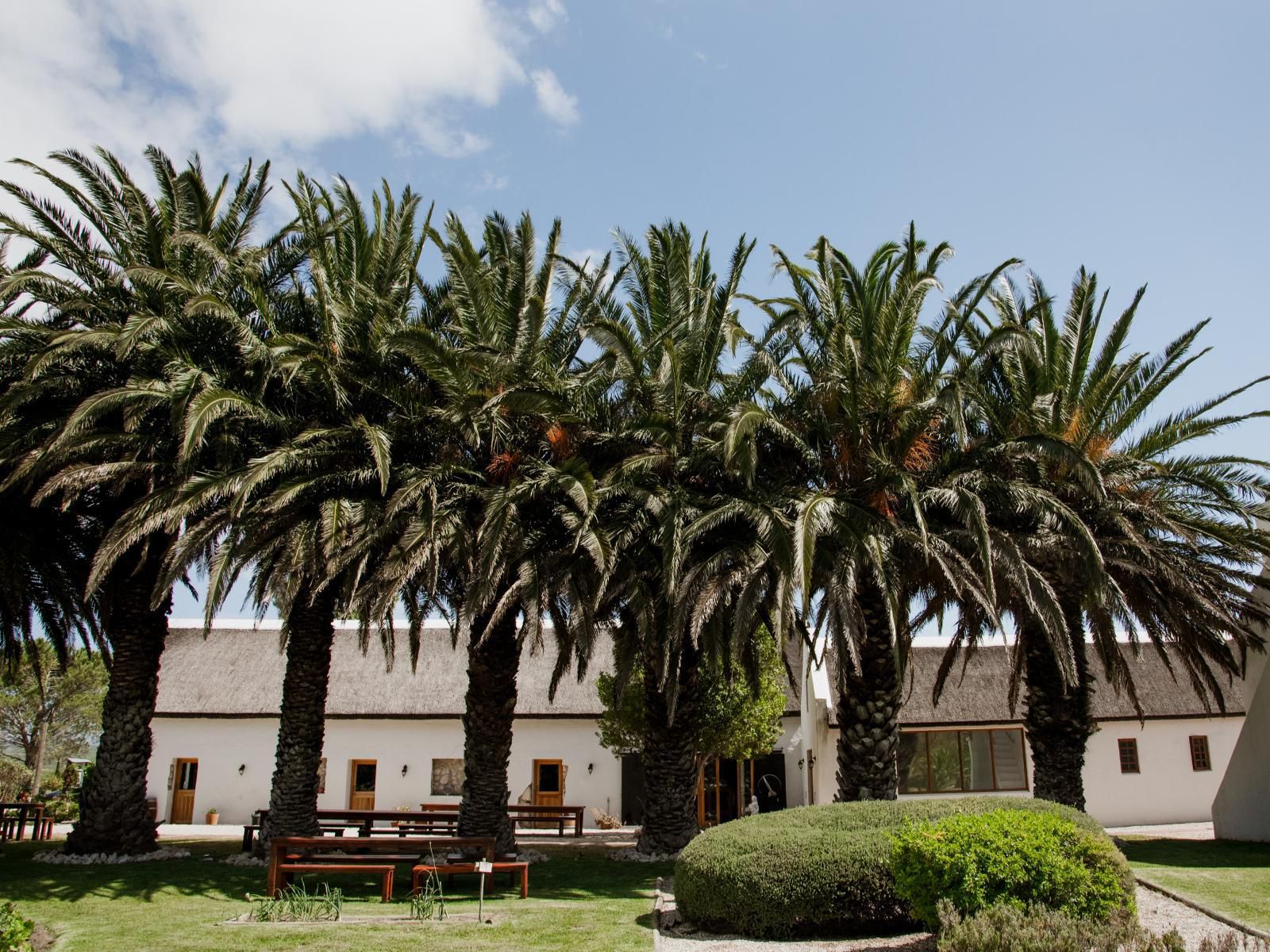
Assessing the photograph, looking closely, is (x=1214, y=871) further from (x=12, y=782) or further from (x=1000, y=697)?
(x=12, y=782)

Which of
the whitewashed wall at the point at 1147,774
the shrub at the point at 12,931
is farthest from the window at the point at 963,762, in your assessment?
the shrub at the point at 12,931

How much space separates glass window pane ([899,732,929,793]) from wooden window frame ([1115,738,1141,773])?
5212 mm

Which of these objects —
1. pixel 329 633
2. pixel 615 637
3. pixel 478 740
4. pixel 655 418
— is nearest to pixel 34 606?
pixel 329 633

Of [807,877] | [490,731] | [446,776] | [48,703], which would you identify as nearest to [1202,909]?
[807,877]

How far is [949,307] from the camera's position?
16.3 m

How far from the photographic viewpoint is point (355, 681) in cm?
3153

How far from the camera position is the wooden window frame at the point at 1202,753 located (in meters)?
28.3

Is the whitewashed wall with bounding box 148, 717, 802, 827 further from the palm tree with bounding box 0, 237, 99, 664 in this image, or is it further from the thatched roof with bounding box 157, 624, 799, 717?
the palm tree with bounding box 0, 237, 99, 664

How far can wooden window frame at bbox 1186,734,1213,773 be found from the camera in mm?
28266

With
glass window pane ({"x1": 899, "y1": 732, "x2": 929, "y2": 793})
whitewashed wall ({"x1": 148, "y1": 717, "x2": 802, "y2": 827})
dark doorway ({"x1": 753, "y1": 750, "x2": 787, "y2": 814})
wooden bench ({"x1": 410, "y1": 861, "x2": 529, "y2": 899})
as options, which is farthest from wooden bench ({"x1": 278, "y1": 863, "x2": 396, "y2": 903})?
glass window pane ({"x1": 899, "y1": 732, "x2": 929, "y2": 793})

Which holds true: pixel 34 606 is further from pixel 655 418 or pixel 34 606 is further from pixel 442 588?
pixel 655 418

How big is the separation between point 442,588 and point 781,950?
35.6ft

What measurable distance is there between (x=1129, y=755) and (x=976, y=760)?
4050 mm

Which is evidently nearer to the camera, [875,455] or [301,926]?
[301,926]
